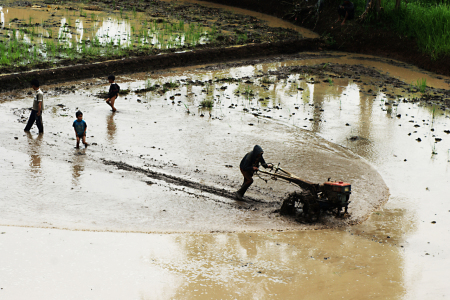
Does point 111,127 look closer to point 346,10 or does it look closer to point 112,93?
point 112,93

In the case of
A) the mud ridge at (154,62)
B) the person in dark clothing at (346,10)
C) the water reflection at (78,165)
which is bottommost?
the water reflection at (78,165)

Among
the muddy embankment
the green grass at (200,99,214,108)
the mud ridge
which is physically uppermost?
the muddy embankment

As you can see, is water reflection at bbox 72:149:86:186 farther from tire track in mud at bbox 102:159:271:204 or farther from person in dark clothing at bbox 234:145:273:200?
person in dark clothing at bbox 234:145:273:200

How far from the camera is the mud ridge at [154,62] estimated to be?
1229 centimetres

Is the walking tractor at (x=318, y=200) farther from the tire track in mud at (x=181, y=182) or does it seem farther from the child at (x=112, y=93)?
the child at (x=112, y=93)

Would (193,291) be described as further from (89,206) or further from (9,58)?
(9,58)

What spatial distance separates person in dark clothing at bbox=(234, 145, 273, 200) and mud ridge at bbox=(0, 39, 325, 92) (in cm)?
795

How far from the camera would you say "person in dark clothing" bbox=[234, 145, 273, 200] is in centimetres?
693

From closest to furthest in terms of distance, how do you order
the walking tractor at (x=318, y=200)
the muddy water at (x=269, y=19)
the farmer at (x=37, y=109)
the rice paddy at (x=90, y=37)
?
the walking tractor at (x=318, y=200) → the farmer at (x=37, y=109) → the rice paddy at (x=90, y=37) → the muddy water at (x=269, y=19)

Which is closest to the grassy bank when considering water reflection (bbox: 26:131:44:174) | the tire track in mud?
the tire track in mud

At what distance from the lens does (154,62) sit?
48.5ft

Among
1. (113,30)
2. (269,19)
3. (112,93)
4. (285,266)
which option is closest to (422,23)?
(269,19)

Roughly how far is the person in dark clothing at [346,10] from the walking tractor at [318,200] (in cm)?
1483

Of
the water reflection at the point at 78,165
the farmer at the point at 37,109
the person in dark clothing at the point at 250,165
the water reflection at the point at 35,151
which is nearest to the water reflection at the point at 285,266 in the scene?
the person in dark clothing at the point at 250,165
